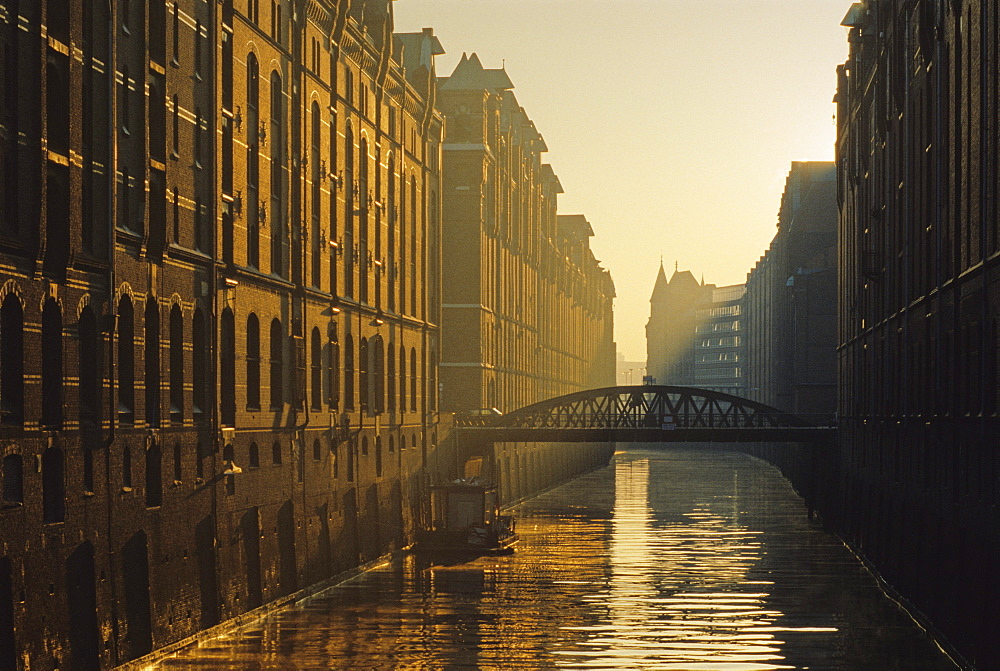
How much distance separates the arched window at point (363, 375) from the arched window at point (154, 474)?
20.2 metres

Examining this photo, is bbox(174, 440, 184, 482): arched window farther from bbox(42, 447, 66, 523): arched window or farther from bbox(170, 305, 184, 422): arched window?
bbox(42, 447, 66, 523): arched window

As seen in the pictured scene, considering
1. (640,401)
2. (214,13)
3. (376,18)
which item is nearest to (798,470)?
(640,401)

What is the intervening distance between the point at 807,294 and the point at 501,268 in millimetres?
24740

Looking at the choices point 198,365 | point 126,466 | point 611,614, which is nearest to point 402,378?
point 611,614

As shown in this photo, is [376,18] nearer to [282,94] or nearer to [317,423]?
[282,94]

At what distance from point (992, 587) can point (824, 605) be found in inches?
677

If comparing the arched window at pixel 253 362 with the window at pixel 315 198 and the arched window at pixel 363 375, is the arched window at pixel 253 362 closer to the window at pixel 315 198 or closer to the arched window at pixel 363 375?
the window at pixel 315 198

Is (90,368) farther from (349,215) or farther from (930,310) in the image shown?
(349,215)

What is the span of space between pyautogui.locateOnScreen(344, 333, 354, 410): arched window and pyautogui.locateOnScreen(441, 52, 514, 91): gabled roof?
109 feet

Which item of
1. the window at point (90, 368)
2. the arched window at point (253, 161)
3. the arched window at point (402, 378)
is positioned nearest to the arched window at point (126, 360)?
the window at point (90, 368)

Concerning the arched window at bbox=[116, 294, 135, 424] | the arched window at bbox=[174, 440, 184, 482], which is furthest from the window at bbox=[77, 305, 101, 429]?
the arched window at bbox=[174, 440, 184, 482]

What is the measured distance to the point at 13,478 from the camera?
26750 mm

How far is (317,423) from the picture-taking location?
4878 cm

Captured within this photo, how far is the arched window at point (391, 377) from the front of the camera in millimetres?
59188
